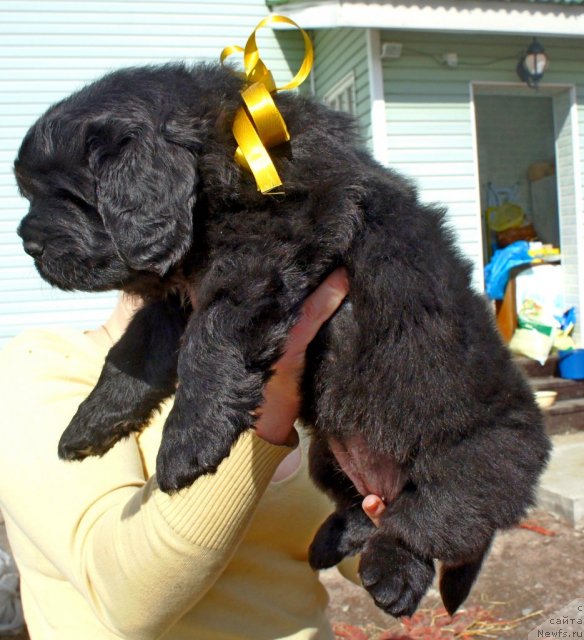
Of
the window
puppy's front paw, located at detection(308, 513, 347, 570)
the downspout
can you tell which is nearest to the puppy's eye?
puppy's front paw, located at detection(308, 513, 347, 570)

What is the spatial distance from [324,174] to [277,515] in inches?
42.1

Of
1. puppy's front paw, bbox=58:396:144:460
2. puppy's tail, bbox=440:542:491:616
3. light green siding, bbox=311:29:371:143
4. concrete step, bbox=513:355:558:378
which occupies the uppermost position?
light green siding, bbox=311:29:371:143

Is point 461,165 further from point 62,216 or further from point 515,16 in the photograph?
point 62,216

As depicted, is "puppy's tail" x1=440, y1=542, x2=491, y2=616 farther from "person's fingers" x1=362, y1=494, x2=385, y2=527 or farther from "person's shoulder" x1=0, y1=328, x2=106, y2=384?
"person's shoulder" x1=0, y1=328, x2=106, y2=384

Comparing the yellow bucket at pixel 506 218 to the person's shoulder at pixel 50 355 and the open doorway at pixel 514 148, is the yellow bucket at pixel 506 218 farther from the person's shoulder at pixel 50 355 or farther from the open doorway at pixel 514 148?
the person's shoulder at pixel 50 355

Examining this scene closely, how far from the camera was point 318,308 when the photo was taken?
5.61 feet

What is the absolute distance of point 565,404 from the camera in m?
7.86

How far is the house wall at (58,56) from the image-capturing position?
9078mm

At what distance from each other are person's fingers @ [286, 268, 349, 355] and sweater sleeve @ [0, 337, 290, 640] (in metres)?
0.26

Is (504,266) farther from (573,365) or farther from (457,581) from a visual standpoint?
(457,581)

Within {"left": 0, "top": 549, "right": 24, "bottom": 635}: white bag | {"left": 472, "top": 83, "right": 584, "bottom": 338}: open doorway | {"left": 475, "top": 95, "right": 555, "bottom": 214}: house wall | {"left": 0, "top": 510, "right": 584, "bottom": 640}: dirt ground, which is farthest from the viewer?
{"left": 475, "top": 95, "right": 555, "bottom": 214}: house wall

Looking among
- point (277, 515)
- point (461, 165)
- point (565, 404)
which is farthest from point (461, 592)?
point (461, 165)

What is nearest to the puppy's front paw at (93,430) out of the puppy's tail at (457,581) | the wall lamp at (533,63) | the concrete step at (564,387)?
the puppy's tail at (457,581)

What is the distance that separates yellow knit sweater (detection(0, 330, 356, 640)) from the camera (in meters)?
1.64
